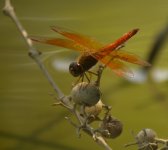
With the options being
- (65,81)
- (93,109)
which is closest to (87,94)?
(93,109)

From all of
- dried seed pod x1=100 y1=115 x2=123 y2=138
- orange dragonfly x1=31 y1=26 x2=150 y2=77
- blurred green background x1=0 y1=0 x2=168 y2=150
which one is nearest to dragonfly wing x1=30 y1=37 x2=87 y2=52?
orange dragonfly x1=31 y1=26 x2=150 y2=77

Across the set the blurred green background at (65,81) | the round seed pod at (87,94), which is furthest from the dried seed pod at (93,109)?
the blurred green background at (65,81)

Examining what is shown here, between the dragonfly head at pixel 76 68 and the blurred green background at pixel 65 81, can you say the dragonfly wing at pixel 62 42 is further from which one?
the blurred green background at pixel 65 81

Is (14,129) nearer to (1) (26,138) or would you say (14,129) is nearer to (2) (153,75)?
(1) (26,138)

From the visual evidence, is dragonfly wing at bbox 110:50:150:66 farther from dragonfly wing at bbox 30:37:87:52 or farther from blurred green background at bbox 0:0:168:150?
blurred green background at bbox 0:0:168:150

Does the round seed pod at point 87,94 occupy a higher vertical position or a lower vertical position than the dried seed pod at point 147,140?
higher

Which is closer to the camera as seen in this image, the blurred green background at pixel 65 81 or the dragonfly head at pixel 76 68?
the dragonfly head at pixel 76 68

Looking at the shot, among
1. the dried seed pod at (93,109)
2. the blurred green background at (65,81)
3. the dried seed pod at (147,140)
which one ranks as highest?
the blurred green background at (65,81)

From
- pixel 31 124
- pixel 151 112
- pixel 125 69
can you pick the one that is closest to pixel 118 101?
pixel 151 112
